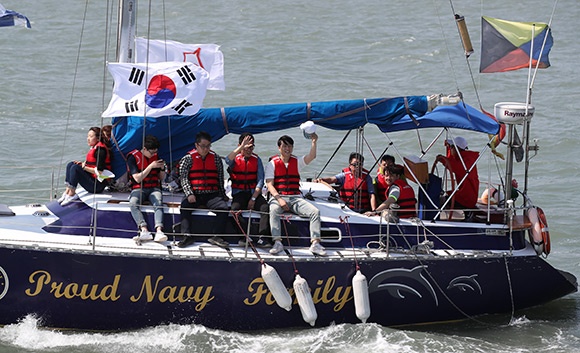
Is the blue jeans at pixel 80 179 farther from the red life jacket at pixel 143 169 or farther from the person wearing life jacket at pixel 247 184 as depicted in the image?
the person wearing life jacket at pixel 247 184

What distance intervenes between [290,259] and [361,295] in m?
0.95

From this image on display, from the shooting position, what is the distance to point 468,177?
12945 mm

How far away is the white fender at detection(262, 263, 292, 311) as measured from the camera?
11.5 metres

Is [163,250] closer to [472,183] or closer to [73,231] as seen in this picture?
[73,231]

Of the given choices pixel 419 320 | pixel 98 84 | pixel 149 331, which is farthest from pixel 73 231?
pixel 98 84

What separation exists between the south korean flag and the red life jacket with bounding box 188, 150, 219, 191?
60 centimetres

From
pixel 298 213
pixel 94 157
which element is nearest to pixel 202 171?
pixel 298 213

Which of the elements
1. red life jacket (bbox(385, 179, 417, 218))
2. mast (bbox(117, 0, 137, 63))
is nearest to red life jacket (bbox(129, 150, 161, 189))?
mast (bbox(117, 0, 137, 63))

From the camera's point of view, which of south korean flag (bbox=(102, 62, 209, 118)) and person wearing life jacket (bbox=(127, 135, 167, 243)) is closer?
south korean flag (bbox=(102, 62, 209, 118))

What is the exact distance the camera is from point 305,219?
1218 centimetres

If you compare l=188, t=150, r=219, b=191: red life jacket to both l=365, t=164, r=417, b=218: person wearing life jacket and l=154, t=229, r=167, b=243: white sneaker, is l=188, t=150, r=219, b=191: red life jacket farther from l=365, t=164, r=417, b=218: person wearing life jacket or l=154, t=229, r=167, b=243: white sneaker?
l=365, t=164, r=417, b=218: person wearing life jacket

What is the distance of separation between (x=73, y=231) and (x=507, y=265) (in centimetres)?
544

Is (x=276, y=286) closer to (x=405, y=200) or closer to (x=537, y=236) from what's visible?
(x=405, y=200)

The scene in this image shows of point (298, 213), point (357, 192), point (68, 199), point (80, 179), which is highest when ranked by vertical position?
point (80, 179)
